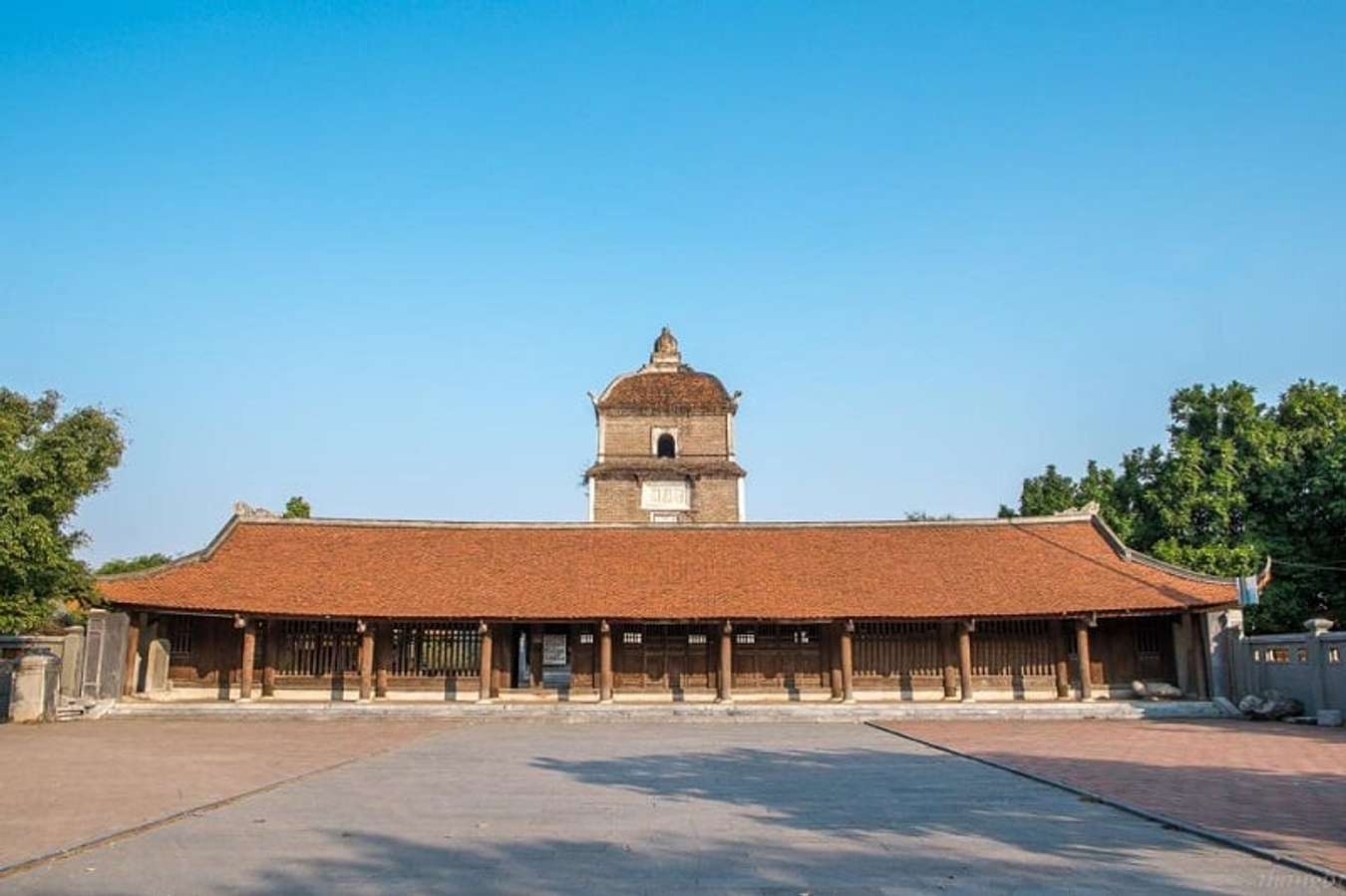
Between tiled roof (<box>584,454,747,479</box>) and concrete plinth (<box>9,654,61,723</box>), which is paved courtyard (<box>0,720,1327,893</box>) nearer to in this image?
concrete plinth (<box>9,654,61,723</box>)

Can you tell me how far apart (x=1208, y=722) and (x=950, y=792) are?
12032 millimetres

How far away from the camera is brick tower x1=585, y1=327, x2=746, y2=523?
35531 millimetres

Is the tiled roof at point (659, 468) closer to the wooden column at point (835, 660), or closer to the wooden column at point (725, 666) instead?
the wooden column at point (835, 660)

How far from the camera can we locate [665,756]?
14523 mm

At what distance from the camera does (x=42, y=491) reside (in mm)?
18984

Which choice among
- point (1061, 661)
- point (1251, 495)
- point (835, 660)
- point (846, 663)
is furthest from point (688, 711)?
point (1251, 495)

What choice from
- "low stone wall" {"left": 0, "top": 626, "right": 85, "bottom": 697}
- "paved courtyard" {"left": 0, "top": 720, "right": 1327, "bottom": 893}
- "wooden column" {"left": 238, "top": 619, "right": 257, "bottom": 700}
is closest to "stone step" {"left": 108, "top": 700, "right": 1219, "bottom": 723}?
"wooden column" {"left": 238, "top": 619, "right": 257, "bottom": 700}

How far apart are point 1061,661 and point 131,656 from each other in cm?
2078

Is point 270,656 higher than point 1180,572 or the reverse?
the reverse

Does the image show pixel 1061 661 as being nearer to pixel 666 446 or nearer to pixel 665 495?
pixel 665 495

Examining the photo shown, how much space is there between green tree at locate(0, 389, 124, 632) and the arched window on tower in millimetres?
19451

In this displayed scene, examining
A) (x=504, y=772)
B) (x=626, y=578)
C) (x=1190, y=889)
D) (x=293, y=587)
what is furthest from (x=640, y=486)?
(x=1190, y=889)

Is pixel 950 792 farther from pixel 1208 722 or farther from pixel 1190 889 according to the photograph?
pixel 1208 722

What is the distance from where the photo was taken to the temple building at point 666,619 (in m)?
22.7
